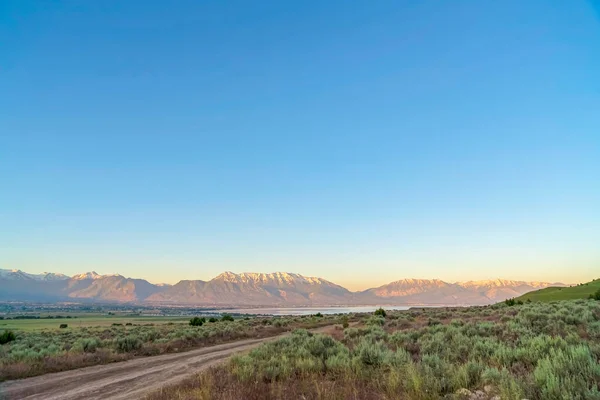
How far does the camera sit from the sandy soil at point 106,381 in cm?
1298

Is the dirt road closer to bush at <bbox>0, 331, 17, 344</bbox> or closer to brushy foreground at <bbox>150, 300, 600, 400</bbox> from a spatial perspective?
brushy foreground at <bbox>150, 300, 600, 400</bbox>

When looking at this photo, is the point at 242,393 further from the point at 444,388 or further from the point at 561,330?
the point at 561,330

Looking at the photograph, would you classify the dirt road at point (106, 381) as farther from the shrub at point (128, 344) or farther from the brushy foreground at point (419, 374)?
the shrub at point (128, 344)

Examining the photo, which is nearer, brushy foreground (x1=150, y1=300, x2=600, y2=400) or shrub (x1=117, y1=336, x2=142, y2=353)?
brushy foreground (x1=150, y1=300, x2=600, y2=400)

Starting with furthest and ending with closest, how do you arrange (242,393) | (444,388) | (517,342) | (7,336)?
(7,336), (517,342), (242,393), (444,388)

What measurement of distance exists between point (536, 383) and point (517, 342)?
713 cm

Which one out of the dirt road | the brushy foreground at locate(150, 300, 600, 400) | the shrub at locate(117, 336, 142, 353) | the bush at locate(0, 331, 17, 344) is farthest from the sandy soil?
the bush at locate(0, 331, 17, 344)

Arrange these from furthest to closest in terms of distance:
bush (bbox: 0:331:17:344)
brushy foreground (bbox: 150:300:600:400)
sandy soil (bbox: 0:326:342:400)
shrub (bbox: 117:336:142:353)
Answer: bush (bbox: 0:331:17:344) → shrub (bbox: 117:336:142:353) → sandy soil (bbox: 0:326:342:400) → brushy foreground (bbox: 150:300:600:400)

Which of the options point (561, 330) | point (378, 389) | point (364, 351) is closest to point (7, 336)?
point (364, 351)

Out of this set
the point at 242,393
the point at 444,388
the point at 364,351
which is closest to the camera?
the point at 444,388

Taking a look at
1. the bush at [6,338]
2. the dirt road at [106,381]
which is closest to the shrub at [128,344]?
the dirt road at [106,381]

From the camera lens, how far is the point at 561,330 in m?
17.2

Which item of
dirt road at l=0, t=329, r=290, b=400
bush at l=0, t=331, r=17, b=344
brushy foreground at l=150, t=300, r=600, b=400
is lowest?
bush at l=0, t=331, r=17, b=344

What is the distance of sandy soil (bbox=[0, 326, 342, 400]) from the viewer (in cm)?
1298
